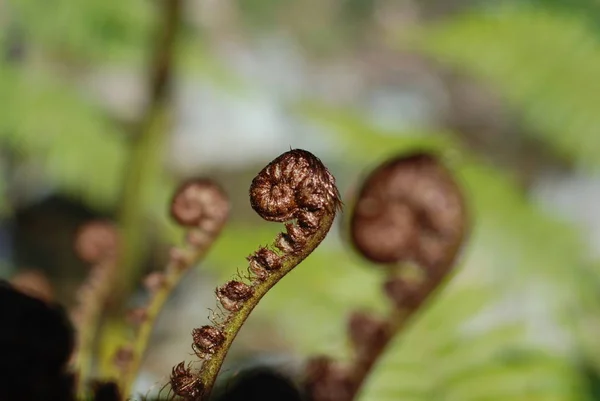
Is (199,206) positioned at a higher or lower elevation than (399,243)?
lower

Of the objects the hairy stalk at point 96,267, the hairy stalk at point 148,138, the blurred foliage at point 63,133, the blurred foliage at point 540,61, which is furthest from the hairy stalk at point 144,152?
the blurred foliage at point 540,61

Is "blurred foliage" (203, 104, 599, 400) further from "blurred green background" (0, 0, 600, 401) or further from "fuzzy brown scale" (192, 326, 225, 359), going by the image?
"fuzzy brown scale" (192, 326, 225, 359)

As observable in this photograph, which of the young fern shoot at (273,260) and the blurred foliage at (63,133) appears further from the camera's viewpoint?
the blurred foliage at (63,133)

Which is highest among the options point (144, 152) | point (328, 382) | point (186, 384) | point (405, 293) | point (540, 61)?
point (540, 61)

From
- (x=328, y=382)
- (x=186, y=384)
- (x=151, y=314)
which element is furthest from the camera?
(x=328, y=382)

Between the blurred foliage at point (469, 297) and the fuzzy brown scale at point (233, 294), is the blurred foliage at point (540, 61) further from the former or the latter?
the fuzzy brown scale at point (233, 294)

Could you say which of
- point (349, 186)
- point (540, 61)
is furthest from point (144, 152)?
point (540, 61)

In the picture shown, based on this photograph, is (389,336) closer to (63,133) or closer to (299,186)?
(299,186)
